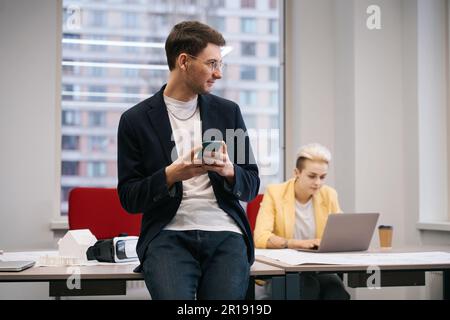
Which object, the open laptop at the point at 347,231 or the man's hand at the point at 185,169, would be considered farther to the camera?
the open laptop at the point at 347,231

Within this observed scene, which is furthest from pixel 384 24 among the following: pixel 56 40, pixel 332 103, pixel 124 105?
pixel 56 40

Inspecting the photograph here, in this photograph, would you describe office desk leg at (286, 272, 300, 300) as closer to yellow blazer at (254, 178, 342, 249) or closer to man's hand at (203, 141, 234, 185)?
man's hand at (203, 141, 234, 185)

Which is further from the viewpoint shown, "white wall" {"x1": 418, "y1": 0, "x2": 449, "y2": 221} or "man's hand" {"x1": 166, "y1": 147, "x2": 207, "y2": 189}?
"white wall" {"x1": 418, "y1": 0, "x2": 449, "y2": 221}

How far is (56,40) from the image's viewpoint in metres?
4.09

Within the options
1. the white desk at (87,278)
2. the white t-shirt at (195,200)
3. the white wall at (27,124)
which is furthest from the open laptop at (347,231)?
the white wall at (27,124)

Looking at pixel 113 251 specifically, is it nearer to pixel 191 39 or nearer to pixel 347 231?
pixel 191 39

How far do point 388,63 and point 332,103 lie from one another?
48cm

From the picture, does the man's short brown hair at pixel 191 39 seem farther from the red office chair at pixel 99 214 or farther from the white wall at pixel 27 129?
the white wall at pixel 27 129

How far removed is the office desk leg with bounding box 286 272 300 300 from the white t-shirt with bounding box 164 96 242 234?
283 mm

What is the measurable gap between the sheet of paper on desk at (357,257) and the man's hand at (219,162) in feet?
1.71

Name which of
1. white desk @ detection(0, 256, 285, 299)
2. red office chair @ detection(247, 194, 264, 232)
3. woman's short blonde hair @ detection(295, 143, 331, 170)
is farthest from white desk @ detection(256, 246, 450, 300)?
red office chair @ detection(247, 194, 264, 232)

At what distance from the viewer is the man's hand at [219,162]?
183 centimetres

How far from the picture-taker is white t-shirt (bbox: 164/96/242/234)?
1.95m

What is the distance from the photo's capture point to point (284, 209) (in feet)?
10.4
